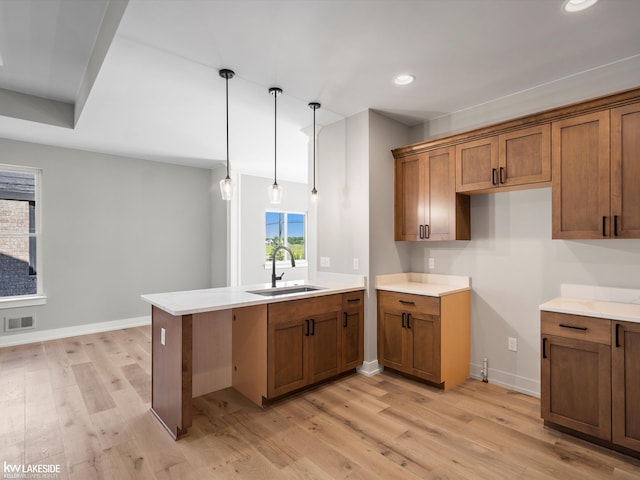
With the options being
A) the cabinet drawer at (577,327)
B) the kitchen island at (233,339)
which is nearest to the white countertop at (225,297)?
the kitchen island at (233,339)

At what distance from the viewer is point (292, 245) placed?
754cm

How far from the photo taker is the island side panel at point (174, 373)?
2.27m

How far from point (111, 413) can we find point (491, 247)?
355 cm

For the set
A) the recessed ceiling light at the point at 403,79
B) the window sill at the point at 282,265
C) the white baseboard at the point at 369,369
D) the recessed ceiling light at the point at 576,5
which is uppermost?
the recessed ceiling light at the point at 403,79

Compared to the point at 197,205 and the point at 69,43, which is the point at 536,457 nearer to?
the point at 69,43

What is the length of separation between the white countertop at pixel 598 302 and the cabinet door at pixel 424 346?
91 cm

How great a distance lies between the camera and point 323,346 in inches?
122

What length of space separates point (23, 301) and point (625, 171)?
644 cm

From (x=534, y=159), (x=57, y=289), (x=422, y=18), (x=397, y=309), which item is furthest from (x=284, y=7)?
(x=57, y=289)

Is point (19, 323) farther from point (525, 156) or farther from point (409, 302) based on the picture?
point (525, 156)

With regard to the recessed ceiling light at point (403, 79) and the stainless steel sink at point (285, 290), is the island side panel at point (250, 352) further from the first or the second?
the recessed ceiling light at point (403, 79)

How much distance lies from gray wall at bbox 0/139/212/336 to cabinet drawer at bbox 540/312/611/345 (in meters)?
5.34

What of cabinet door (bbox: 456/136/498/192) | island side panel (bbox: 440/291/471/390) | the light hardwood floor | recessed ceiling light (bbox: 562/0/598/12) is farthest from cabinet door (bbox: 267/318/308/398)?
recessed ceiling light (bbox: 562/0/598/12)

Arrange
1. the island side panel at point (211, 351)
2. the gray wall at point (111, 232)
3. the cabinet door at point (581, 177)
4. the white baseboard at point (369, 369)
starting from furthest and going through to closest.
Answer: the gray wall at point (111, 232), the white baseboard at point (369, 369), the island side panel at point (211, 351), the cabinet door at point (581, 177)
